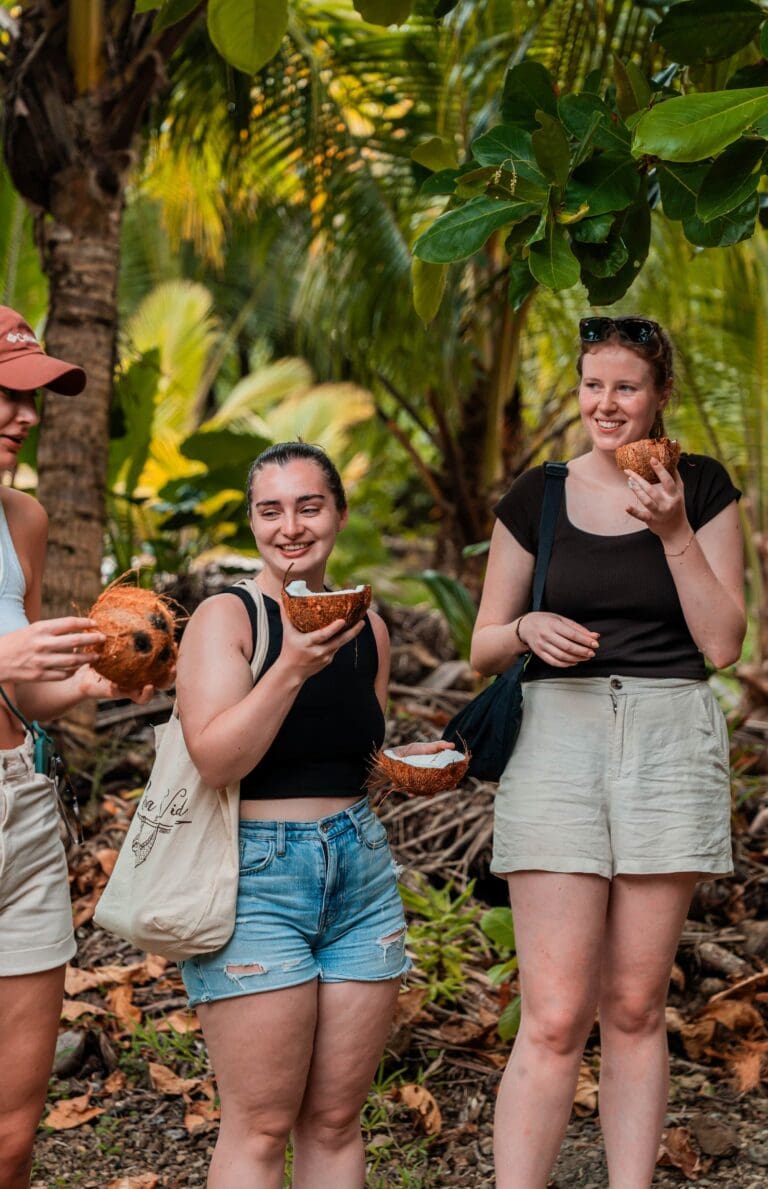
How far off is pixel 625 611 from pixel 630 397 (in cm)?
44

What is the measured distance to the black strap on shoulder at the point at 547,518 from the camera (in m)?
2.68

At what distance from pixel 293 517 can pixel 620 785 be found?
2.85 feet

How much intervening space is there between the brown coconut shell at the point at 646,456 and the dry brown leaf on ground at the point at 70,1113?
2.24m

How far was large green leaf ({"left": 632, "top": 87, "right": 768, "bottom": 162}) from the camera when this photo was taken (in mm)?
1658

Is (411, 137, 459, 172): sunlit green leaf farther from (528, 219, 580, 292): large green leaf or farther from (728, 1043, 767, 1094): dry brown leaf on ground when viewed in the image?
(728, 1043, 767, 1094): dry brown leaf on ground

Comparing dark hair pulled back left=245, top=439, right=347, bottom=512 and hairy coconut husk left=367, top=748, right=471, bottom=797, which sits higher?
→ dark hair pulled back left=245, top=439, right=347, bottom=512

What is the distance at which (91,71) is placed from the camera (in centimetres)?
470

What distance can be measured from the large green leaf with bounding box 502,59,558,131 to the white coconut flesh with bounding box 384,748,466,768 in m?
1.16

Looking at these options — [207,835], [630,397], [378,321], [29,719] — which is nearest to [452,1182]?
[207,835]

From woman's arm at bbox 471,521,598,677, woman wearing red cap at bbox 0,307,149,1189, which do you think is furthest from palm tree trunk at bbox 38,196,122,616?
woman wearing red cap at bbox 0,307,149,1189

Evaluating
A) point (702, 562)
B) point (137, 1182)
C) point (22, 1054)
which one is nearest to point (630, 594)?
point (702, 562)

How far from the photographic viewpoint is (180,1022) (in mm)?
3799

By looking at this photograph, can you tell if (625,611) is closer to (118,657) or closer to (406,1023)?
(118,657)

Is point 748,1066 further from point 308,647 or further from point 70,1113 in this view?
point 308,647
